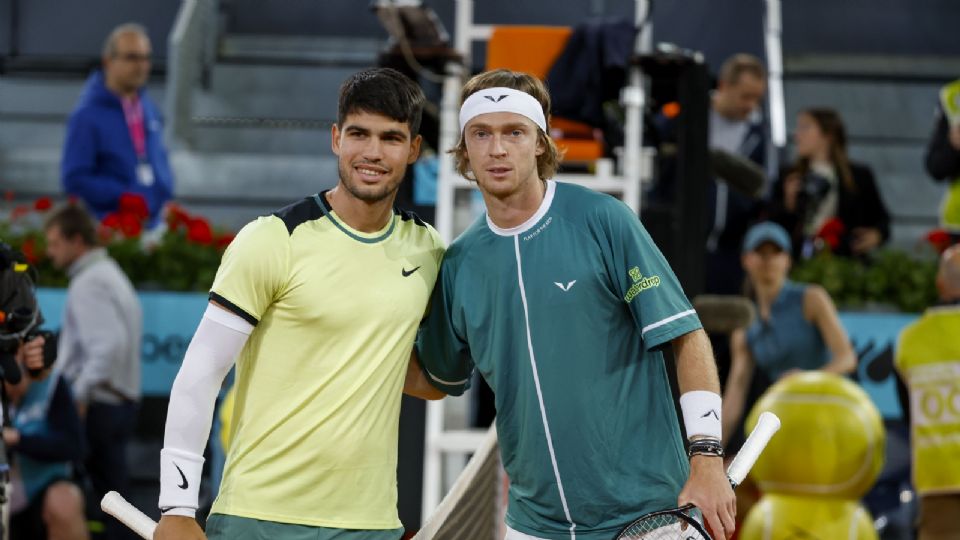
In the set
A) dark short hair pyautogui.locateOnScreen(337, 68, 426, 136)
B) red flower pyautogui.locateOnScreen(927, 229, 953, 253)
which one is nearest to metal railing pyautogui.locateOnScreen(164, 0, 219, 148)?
red flower pyautogui.locateOnScreen(927, 229, 953, 253)

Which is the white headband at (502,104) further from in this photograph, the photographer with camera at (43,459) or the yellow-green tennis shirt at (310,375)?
the photographer with camera at (43,459)

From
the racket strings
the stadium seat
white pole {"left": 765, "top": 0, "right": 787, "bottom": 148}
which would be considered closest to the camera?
the racket strings

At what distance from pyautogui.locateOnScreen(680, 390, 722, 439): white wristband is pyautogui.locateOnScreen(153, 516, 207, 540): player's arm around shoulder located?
111 centimetres

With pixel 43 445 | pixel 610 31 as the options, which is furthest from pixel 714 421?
pixel 43 445

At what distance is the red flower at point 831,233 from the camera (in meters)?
8.62

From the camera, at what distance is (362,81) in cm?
363

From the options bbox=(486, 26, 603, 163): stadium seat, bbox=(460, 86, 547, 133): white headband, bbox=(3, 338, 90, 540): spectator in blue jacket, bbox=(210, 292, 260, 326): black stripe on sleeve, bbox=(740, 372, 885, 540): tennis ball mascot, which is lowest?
bbox=(3, 338, 90, 540): spectator in blue jacket

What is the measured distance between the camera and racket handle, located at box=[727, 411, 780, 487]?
351 centimetres

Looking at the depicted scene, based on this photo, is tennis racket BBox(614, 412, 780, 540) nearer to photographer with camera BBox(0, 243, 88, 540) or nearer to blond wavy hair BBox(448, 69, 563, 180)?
blond wavy hair BBox(448, 69, 563, 180)

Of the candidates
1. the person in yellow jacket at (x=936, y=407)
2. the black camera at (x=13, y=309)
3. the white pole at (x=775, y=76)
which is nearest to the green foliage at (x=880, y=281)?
the person in yellow jacket at (x=936, y=407)

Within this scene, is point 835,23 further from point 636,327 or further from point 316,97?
point 636,327

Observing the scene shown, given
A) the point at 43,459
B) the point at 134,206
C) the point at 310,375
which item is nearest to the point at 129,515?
the point at 310,375

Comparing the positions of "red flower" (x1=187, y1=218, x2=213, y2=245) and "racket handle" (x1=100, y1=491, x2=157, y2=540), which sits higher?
"red flower" (x1=187, y1=218, x2=213, y2=245)

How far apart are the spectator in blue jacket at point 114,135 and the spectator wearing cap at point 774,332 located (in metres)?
Answer: 3.63
